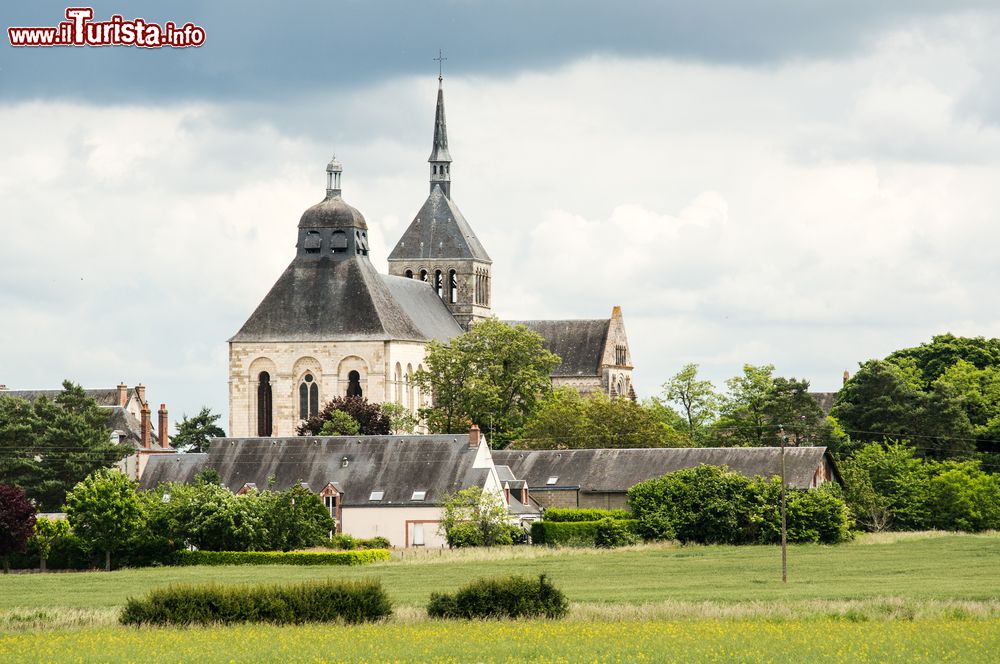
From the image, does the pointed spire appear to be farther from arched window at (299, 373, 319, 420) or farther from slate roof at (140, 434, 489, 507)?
slate roof at (140, 434, 489, 507)

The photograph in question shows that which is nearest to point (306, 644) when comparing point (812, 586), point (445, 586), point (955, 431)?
point (445, 586)

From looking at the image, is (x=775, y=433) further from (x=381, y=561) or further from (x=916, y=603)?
(x=916, y=603)

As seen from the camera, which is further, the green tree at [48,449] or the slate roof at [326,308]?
the slate roof at [326,308]

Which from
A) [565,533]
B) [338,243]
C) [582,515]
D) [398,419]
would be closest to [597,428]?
[398,419]

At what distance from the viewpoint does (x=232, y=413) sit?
106125 millimetres

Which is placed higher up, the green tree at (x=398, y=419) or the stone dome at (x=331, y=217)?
the stone dome at (x=331, y=217)

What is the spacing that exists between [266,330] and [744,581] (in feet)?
195

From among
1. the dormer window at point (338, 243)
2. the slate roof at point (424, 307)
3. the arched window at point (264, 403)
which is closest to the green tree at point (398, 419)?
the arched window at point (264, 403)

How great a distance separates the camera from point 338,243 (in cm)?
10894

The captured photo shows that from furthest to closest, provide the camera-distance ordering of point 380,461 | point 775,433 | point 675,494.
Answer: point 775,433 → point 380,461 → point 675,494

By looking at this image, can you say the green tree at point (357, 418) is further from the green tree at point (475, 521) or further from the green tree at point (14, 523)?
the green tree at point (14, 523)

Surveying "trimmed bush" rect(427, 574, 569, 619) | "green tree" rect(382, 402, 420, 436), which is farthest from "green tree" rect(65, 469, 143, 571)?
"green tree" rect(382, 402, 420, 436)

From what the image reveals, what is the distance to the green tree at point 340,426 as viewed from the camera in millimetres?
93562

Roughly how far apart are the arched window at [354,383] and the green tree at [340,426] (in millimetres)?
10901
